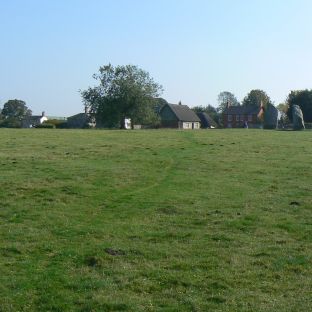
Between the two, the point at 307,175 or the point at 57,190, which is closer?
the point at 57,190

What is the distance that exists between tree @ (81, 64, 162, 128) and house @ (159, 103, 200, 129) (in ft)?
101

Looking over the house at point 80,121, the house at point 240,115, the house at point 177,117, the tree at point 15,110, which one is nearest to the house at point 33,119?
the tree at point 15,110

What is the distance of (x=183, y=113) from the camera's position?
148875 millimetres

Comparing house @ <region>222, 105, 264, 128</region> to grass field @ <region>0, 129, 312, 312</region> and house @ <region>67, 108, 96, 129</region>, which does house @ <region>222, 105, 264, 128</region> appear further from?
A: grass field @ <region>0, 129, 312, 312</region>

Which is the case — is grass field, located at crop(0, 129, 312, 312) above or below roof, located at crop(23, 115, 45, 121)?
below

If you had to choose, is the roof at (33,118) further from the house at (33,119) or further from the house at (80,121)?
the house at (80,121)

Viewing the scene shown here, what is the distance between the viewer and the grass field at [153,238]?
33.3 ft

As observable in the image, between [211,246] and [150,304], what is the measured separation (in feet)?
13.1

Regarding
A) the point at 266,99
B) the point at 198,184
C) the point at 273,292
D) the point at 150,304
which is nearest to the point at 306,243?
the point at 273,292

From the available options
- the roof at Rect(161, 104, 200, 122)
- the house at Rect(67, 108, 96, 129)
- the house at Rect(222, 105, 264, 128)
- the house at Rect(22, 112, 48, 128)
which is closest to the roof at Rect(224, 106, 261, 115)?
the house at Rect(222, 105, 264, 128)

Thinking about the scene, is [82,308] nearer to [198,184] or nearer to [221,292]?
[221,292]

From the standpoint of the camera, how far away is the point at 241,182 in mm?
23797

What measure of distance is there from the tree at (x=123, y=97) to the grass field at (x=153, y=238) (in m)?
81.3

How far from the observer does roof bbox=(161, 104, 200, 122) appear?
478 feet
